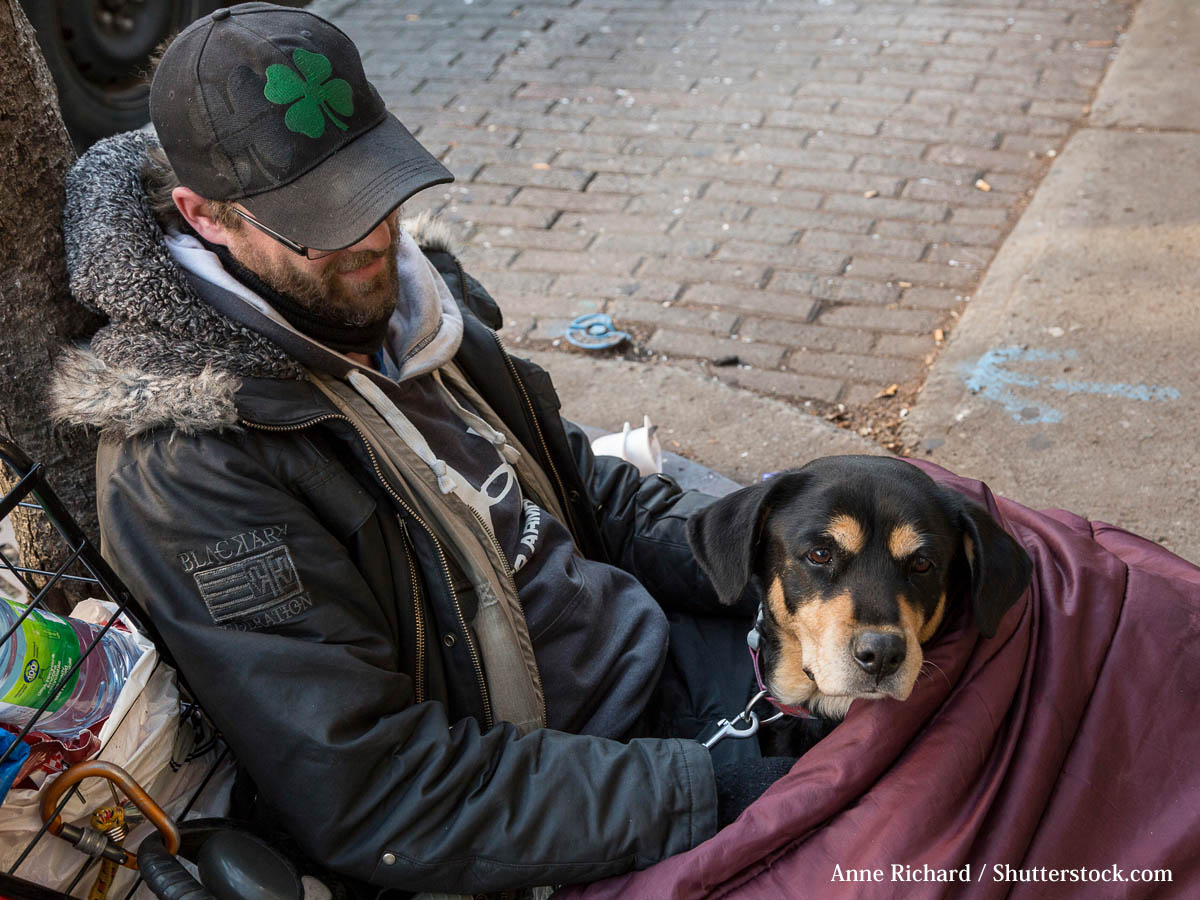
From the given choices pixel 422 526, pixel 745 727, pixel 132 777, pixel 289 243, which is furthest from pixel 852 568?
pixel 132 777

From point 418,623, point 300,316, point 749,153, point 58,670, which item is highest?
point 300,316

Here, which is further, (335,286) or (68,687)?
(335,286)

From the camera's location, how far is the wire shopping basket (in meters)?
1.71

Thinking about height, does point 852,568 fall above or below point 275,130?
below

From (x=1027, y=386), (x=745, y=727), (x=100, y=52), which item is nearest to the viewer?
(x=745, y=727)

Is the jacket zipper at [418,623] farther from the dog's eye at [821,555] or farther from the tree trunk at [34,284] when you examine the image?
the dog's eye at [821,555]

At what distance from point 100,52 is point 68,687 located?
5.35 meters

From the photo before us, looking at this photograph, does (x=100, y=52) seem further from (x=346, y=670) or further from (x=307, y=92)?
(x=346, y=670)

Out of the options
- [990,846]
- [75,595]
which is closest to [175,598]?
[75,595]

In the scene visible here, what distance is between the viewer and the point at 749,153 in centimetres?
623

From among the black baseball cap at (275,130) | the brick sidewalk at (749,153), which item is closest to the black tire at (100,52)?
the brick sidewalk at (749,153)

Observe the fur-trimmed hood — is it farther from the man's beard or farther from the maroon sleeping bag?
the maroon sleeping bag

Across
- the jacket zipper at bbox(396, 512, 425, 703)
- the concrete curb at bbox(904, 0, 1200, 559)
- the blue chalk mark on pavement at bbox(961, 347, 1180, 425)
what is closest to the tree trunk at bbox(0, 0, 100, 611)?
the jacket zipper at bbox(396, 512, 425, 703)

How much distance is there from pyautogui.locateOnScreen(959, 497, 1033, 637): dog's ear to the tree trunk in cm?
184
